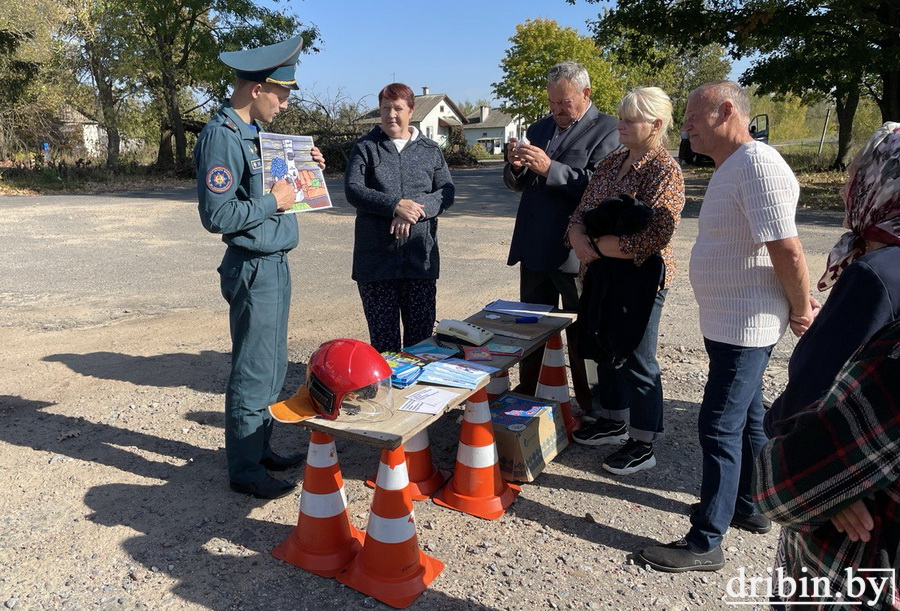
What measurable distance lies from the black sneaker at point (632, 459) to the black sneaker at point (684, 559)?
2.83ft

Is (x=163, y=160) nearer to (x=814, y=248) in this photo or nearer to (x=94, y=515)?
(x=814, y=248)

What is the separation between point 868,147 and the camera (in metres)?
1.81

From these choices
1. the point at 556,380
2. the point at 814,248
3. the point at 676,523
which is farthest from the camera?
the point at 814,248

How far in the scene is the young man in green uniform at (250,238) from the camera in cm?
332

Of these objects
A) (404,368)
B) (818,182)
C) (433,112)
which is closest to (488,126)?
(433,112)

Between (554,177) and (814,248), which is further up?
(554,177)

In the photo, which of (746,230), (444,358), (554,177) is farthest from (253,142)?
(746,230)

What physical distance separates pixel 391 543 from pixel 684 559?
137 centimetres

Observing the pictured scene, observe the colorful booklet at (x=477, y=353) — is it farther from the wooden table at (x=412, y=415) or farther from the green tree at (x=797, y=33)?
the green tree at (x=797, y=33)

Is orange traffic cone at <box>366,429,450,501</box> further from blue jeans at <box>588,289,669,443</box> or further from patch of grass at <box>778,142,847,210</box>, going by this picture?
patch of grass at <box>778,142,847,210</box>

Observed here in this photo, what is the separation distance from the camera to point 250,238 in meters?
3.45

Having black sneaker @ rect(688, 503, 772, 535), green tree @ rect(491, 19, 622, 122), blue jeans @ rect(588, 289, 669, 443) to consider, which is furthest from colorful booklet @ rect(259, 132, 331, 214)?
green tree @ rect(491, 19, 622, 122)

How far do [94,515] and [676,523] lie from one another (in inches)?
124

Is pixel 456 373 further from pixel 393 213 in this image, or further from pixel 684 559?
pixel 684 559
